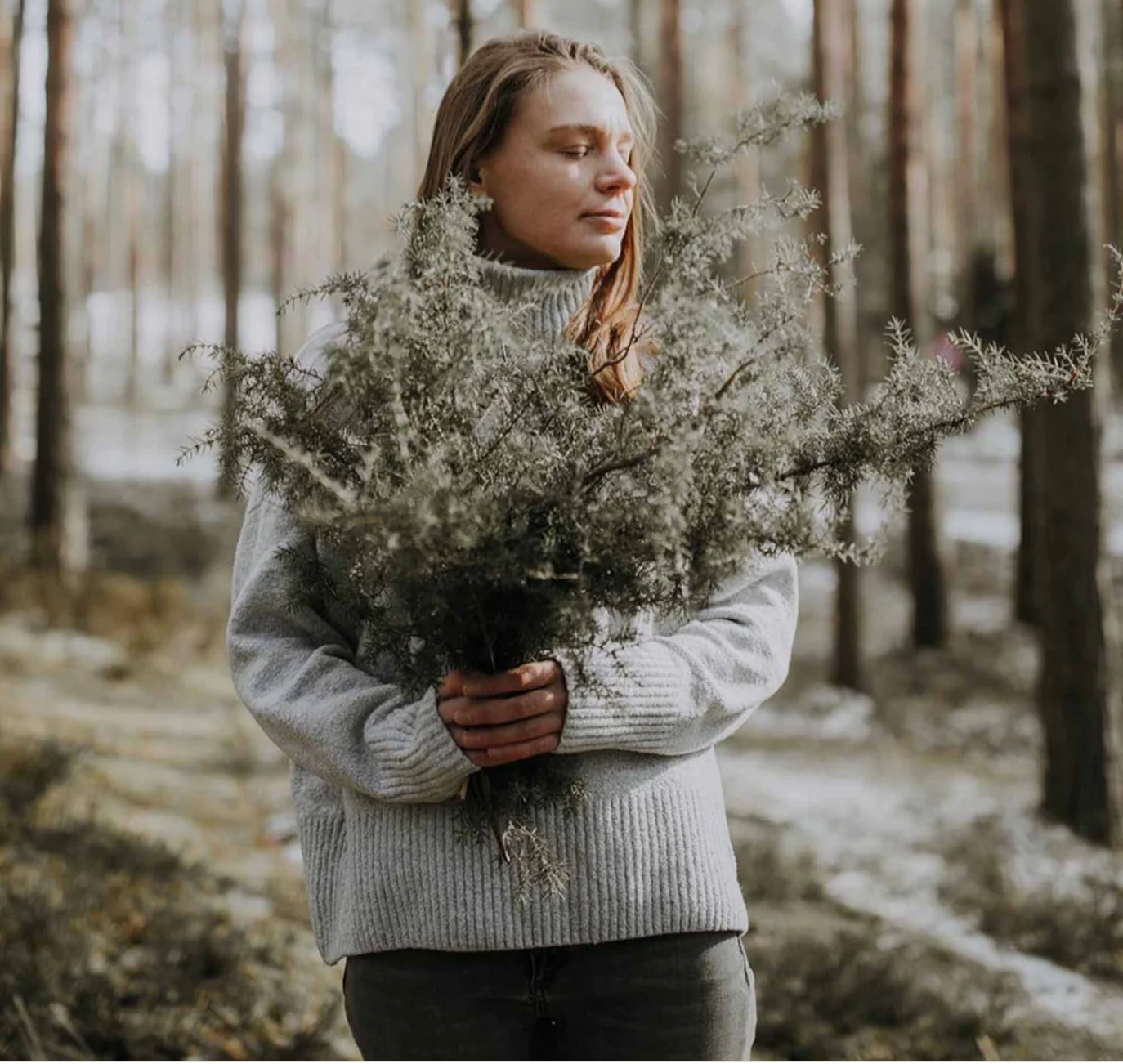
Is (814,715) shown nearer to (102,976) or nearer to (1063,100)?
(1063,100)

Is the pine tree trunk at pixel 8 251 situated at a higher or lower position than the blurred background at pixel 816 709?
higher

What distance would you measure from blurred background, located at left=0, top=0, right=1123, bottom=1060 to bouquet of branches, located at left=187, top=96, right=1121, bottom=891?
0.19 metres

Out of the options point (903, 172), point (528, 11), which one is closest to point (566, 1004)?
point (528, 11)

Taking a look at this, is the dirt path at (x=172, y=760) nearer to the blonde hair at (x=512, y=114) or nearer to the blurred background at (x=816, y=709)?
the blurred background at (x=816, y=709)

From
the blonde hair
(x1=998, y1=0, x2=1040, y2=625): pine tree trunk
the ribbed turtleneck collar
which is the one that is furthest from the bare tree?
the ribbed turtleneck collar

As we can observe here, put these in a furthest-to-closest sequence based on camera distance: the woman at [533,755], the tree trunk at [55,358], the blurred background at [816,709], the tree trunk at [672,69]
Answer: the tree trunk at [672,69]
the tree trunk at [55,358]
the blurred background at [816,709]
the woman at [533,755]

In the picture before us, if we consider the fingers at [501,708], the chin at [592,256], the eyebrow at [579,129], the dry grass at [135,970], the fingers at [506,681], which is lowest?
the dry grass at [135,970]

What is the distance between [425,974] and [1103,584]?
19.7ft

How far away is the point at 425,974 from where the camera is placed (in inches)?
74.7

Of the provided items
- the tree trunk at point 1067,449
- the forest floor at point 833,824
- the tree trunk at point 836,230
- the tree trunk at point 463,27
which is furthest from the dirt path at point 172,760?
the tree trunk at point 836,230

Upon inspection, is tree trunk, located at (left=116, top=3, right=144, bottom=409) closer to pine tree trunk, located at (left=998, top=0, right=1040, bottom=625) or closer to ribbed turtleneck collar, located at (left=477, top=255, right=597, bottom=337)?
pine tree trunk, located at (left=998, top=0, right=1040, bottom=625)

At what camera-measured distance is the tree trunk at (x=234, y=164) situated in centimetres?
2039

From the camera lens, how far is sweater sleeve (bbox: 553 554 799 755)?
1.79 m

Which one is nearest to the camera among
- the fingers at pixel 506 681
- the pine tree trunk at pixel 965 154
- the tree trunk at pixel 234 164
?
the fingers at pixel 506 681
